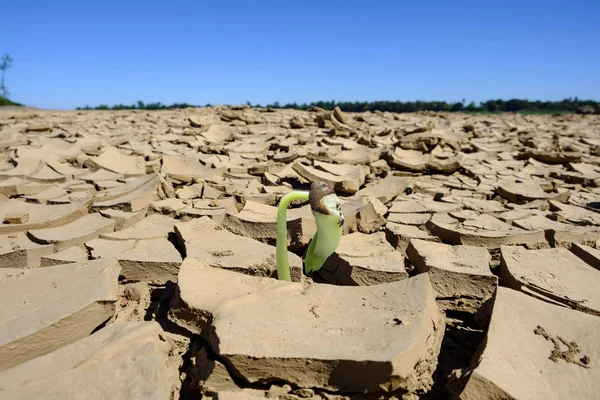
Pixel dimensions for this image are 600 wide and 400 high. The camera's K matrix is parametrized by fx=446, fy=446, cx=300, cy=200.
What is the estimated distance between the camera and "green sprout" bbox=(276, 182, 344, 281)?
132cm

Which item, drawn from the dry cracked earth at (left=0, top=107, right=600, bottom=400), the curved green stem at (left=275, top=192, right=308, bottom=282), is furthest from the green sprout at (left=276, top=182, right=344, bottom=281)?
the dry cracked earth at (left=0, top=107, right=600, bottom=400)

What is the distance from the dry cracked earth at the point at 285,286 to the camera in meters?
1.02

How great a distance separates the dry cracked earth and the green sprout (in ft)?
0.34

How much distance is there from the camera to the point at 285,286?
1.41 metres

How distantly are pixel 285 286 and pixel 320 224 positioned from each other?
0.76ft

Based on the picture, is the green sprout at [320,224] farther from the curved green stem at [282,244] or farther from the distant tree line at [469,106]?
the distant tree line at [469,106]

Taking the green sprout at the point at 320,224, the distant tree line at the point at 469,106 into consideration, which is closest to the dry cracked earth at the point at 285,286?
the green sprout at the point at 320,224

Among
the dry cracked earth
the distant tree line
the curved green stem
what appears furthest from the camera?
the distant tree line

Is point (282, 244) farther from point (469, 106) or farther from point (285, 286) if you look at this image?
point (469, 106)

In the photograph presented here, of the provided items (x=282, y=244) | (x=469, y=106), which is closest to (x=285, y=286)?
(x=282, y=244)

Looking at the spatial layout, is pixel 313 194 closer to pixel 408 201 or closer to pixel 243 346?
pixel 243 346

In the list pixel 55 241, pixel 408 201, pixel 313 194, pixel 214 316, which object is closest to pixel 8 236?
pixel 55 241

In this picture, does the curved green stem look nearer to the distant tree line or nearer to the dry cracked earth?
the dry cracked earth

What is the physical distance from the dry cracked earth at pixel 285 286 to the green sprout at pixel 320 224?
10 cm
